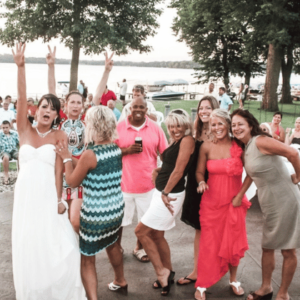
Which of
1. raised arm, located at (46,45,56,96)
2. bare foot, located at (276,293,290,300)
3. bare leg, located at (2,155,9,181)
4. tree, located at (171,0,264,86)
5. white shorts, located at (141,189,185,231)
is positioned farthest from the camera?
tree, located at (171,0,264,86)

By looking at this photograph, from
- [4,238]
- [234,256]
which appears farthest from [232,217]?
[4,238]

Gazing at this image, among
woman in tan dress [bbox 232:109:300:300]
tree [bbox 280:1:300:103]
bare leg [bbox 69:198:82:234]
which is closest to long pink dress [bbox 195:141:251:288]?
woman in tan dress [bbox 232:109:300:300]

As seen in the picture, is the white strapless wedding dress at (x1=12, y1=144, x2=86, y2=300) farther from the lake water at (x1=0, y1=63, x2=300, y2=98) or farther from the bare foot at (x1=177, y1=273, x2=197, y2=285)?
the lake water at (x1=0, y1=63, x2=300, y2=98)

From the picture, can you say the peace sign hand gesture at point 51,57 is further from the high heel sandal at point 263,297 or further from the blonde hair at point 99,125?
the high heel sandal at point 263,297

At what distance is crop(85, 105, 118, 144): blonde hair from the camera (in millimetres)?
2969

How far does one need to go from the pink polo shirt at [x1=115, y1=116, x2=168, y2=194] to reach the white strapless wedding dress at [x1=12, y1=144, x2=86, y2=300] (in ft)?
3.59

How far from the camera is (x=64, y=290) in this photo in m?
2.99

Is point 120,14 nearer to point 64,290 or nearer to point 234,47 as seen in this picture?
point 234,47

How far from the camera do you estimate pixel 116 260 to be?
338cm

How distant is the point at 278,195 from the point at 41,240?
2.05 meters

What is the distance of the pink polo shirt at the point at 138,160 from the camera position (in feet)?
13.2

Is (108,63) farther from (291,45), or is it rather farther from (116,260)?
(291,45)

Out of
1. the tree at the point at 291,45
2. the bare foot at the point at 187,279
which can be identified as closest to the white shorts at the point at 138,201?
the bare foot at the point at 187,279

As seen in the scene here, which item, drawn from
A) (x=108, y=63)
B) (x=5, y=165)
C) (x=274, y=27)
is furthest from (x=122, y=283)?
(x=274, y=27)
